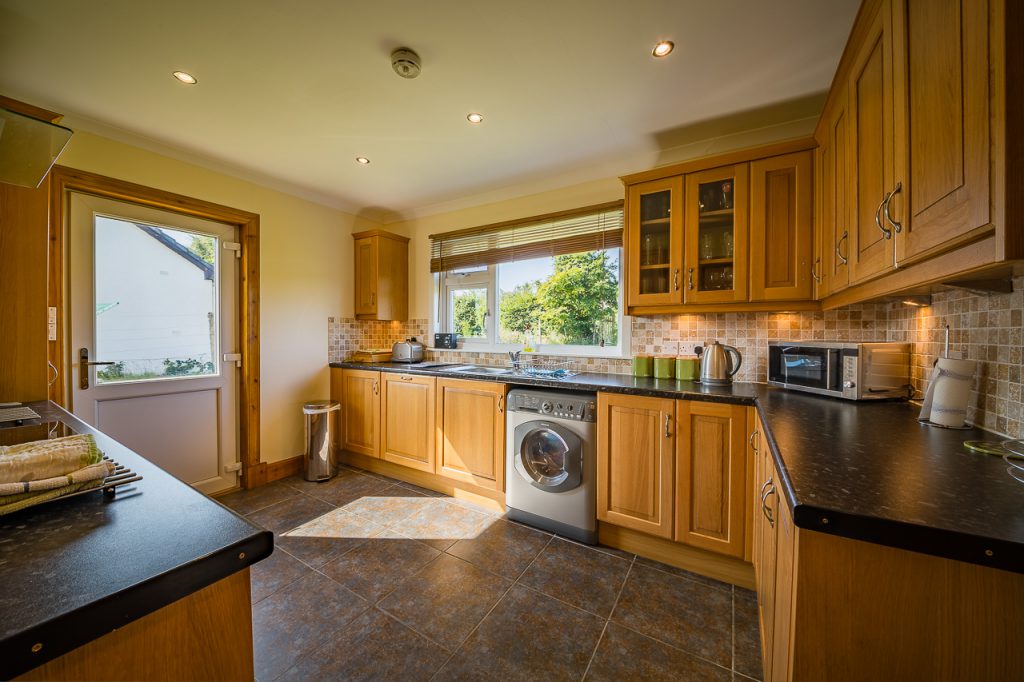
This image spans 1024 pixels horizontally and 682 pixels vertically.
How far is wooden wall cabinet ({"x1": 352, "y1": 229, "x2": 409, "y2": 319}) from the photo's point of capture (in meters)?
3.59

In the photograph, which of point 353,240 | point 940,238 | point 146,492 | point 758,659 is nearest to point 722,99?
point 940,238

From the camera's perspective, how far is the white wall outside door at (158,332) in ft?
7.61

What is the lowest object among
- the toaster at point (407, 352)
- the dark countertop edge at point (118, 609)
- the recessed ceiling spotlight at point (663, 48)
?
the dark countertop edge at point (118, 609)

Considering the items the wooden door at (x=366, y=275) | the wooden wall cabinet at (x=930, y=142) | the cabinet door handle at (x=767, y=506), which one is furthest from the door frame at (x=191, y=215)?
the wooden wall cabinet at (x=930, y=142)

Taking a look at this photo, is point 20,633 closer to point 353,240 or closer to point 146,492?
point 146,492

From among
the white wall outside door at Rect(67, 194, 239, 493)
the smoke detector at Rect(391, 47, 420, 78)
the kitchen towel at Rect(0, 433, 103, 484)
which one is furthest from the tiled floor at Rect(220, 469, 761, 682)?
the smoke detector at Rect(391, 47, 420, 78)

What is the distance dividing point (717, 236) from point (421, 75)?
1820 millimetres

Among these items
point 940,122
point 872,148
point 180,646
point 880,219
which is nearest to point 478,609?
point 180,646

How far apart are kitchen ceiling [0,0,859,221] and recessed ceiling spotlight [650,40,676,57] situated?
29mm

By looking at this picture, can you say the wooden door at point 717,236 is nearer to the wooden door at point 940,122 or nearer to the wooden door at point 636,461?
the wooden door at point 636,461

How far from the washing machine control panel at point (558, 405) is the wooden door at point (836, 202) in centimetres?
126

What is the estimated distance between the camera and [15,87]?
74.5 inches

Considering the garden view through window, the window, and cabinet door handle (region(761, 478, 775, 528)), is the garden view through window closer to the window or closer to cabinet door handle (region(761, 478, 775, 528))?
the window

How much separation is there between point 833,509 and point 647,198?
2.11m
